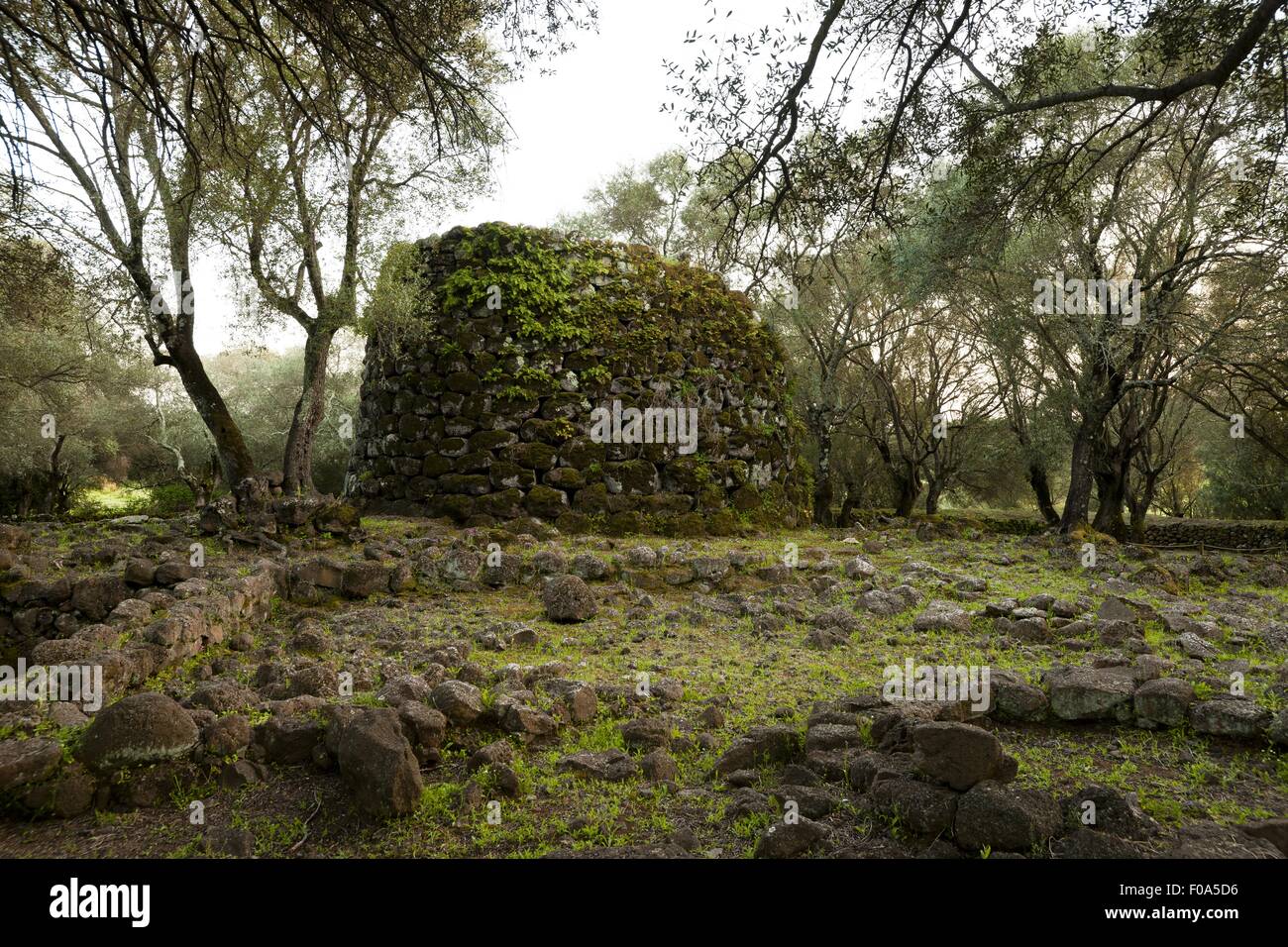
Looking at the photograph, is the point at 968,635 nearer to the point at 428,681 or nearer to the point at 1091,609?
the point at 1091,609

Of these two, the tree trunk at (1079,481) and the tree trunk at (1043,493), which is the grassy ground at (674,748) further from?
the tree trunk at (1043,493)

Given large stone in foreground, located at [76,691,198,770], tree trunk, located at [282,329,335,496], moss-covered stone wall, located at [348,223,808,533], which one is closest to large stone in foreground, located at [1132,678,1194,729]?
large stone in foreground, located at [76,691,198,770]

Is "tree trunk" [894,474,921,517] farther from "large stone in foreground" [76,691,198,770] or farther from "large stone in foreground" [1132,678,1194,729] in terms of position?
"large stone in foreground" [76,691,198,770]

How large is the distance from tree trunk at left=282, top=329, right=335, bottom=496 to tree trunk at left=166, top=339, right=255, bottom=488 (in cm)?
98

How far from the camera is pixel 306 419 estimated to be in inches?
524

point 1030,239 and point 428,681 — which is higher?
point 1030,239

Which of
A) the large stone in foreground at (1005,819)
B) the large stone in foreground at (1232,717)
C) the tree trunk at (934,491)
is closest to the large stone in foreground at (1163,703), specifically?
the large stone in foreground at (1232,717)

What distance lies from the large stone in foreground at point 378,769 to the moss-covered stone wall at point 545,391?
7.90m

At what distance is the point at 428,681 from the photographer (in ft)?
16.0

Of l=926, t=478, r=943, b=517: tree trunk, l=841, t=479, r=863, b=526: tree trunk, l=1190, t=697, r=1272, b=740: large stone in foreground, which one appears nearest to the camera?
l=1190, t=697, r=1272, b=740: large stone in foreground

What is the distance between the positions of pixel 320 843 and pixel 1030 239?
1509 centimetres

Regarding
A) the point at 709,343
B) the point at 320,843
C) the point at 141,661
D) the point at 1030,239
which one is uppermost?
the point at 1030,239

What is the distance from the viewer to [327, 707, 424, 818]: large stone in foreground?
3334 mm
